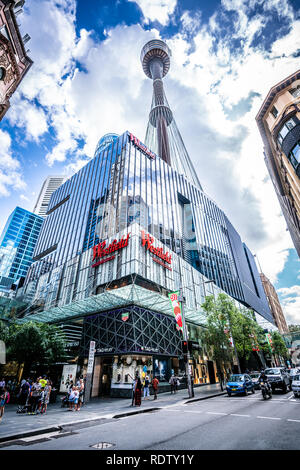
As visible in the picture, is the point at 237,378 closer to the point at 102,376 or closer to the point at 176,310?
the point at 176,310

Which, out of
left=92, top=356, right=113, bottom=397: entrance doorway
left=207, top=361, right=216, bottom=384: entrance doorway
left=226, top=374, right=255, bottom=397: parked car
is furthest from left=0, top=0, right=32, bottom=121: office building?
left=207, top=361, right=216, bottom=384: entrance doorway

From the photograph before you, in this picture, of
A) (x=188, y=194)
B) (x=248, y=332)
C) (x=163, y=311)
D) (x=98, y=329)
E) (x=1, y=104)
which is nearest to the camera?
(x=1, y=104)

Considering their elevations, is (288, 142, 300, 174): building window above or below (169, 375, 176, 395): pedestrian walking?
above

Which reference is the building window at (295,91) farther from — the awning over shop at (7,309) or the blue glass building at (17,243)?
the blue glass building at (17,243)

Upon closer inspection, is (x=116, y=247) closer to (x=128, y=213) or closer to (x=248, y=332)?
(x=128, y=213)

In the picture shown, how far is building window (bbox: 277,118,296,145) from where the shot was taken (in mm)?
28078

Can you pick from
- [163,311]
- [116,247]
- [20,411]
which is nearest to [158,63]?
[116,247]

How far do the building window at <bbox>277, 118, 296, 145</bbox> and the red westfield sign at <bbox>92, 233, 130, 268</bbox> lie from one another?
79.2 ft

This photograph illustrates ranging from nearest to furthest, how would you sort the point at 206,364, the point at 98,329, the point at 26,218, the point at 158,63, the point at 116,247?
the point at 98,329 → the point at 116,247 → the point at 206,364 → the point at 158,63 → the point at 26,218

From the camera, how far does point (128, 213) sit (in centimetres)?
3559

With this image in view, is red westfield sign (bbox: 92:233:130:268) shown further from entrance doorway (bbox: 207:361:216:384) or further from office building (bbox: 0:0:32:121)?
entrance doorway (bbox: 207:361:216:384)

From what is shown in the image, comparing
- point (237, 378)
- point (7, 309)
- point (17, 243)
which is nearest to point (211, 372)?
point (237, 378)

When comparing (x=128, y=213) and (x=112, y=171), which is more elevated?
(x=112, y=171)

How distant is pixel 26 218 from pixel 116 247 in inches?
4768
